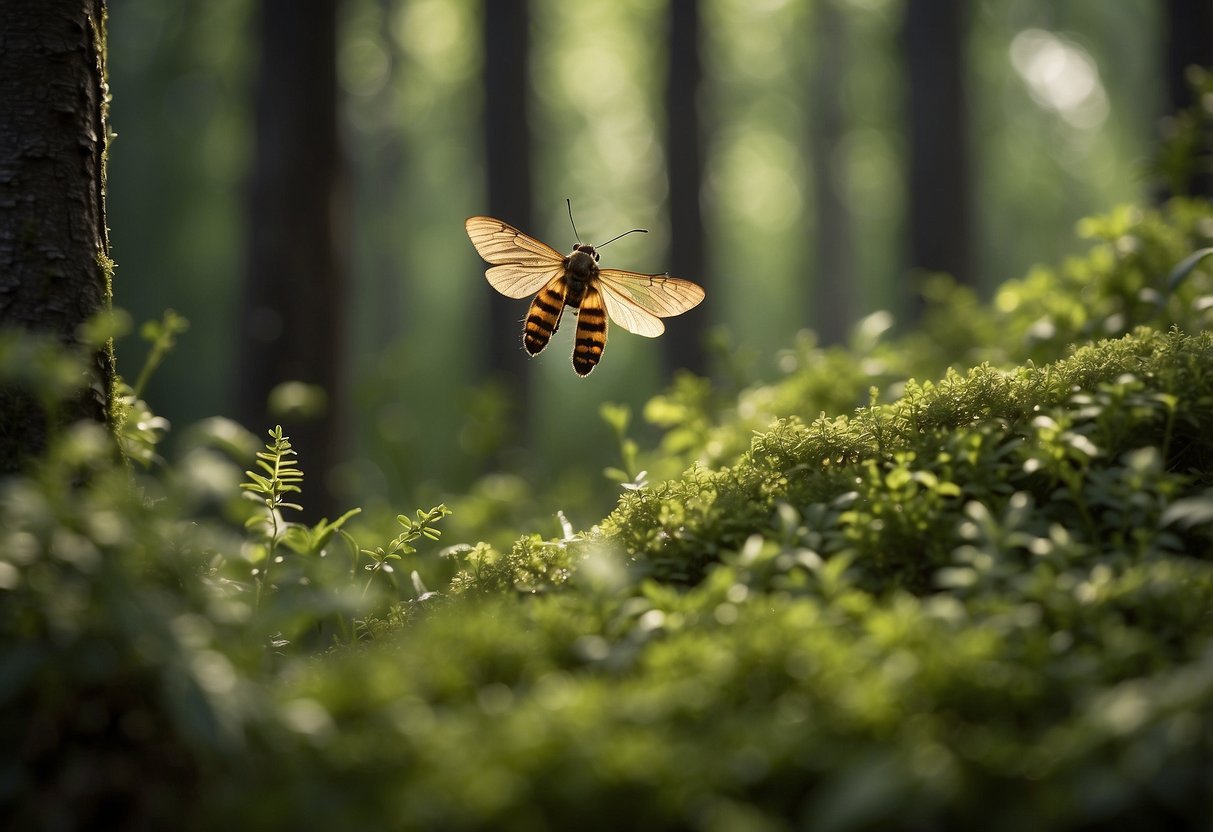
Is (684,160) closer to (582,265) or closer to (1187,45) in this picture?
(1187,45)

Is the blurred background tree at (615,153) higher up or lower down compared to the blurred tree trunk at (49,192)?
higher up

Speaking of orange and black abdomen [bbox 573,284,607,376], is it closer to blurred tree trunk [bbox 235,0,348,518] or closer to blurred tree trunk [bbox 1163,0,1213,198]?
blurred tree trunk [bbox 235,0,348,518]

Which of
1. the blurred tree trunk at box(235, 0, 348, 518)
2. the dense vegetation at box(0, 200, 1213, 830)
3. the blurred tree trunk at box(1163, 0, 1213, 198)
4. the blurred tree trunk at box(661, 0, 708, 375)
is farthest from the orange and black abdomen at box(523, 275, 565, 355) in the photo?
the blurred tree trunk at box(661, 0, 708, 375)

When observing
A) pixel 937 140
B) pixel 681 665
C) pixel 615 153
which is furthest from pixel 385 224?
pixel 681 665

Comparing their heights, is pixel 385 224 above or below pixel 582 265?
above

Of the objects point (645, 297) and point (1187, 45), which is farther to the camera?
point (1187, 45)

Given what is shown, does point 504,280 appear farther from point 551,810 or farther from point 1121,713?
point 1121,713

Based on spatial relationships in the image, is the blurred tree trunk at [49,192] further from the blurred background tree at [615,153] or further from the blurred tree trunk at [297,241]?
the blurred background tree at [615,153]

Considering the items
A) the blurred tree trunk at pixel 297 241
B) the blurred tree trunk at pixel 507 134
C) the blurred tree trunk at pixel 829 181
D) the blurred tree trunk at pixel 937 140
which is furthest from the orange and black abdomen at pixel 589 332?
the blurred tree trunk at pixel 829 181
